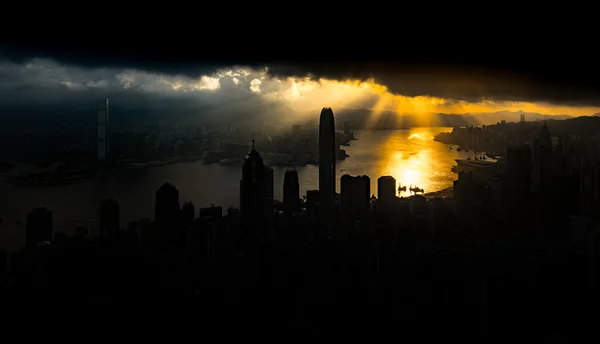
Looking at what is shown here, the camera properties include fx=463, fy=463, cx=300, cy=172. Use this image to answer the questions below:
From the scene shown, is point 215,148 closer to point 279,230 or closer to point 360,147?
point 279,230

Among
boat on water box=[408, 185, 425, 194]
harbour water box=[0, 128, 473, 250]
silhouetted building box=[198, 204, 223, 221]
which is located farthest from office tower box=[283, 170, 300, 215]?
boat on water box=[408, 185, 425, 194]

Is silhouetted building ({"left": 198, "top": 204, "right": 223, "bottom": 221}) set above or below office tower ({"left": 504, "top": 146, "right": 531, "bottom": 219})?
below

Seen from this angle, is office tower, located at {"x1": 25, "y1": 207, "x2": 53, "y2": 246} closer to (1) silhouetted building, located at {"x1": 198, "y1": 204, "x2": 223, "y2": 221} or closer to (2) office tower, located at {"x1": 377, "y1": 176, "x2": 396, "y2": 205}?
(1) silhouetted building, located at {"x1": 198, "y1": 204, "x2": 223, "y2": 221}

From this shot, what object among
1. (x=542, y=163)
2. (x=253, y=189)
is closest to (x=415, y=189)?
(x=542, y=163)

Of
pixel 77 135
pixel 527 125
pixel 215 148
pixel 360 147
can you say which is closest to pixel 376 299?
pixel 77 135

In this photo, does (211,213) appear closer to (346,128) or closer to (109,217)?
(109,217)

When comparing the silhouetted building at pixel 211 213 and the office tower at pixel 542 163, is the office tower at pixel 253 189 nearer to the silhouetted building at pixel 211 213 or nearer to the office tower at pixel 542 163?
the silhouetted building at pixel 211 213
